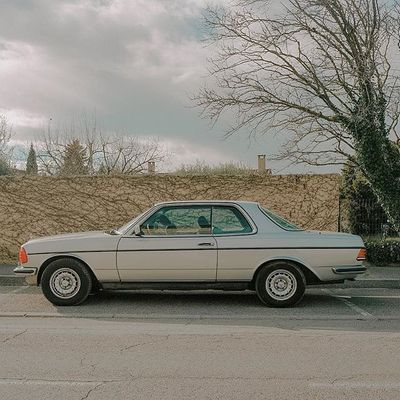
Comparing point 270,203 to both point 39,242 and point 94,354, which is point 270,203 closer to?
point 39,242

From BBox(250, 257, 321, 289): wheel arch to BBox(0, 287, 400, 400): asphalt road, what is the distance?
411 millimetres

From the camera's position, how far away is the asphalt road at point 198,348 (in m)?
4.27

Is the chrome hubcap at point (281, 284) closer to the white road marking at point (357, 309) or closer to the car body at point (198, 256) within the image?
the car body at point (198, 256)

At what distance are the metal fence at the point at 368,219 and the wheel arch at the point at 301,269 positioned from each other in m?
6.23

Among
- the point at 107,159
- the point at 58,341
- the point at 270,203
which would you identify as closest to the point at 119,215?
the point at 270,203

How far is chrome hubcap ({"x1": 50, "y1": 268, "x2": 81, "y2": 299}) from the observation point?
770 cm

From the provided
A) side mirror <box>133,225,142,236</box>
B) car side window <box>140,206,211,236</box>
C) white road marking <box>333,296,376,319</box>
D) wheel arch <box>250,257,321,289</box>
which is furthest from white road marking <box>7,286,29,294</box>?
white road marking <box>333,296,376,319</box>

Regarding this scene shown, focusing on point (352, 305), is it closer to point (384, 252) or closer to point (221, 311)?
point (221, 311)

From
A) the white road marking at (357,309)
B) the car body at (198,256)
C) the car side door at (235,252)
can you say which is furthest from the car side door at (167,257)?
the white road marking at (357,309)

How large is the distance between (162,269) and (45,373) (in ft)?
10.3

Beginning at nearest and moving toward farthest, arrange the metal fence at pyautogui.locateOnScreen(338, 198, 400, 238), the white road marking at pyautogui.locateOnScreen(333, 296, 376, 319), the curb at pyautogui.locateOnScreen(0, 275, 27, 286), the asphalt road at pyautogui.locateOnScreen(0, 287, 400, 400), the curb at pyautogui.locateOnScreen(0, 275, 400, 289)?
the asphalt road at pyautogui.locateOnScreen(0, 287, 400, 400), the white road marking at pyautogui.locateOnScreen(333, 296, 376, 319), the curb at pyautogui.locateOnScreen(0, 275, 400, 289), the curb at pyautogui.locateOnScreen(0, 275, 27, 286), the metal fence at pyautogui.locateOnScreen(338, 198, 400, 238)

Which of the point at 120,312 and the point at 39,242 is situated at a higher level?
the point at 39,242

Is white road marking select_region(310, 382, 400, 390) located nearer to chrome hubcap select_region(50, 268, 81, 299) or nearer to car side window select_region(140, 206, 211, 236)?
car side window select_region(140, 206, 211, 236)

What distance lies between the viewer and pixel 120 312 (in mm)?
7395
